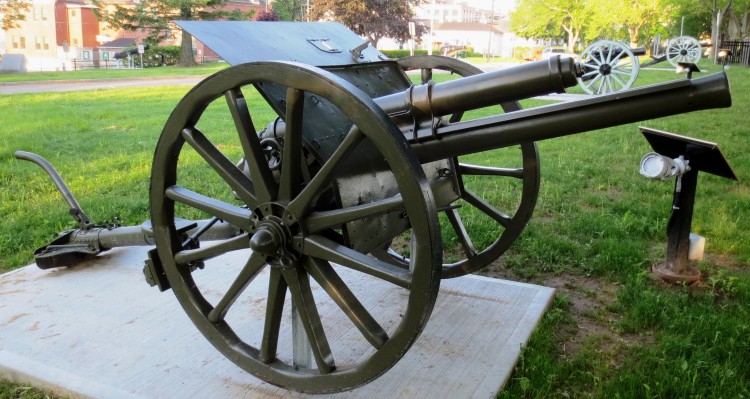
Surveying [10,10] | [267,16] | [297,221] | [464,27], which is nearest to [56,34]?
[10,10]

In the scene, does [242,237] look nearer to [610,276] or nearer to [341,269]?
[341,269]

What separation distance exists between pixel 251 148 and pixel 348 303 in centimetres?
69

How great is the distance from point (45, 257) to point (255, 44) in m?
2.03

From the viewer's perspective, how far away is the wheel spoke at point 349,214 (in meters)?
2.29

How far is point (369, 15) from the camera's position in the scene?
1523 inches

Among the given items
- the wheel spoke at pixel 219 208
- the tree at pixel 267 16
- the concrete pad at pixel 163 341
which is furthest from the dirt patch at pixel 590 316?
the tree at pixel 267 16

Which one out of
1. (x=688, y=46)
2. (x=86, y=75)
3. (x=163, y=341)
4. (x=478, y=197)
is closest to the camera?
(x=163, y=341)

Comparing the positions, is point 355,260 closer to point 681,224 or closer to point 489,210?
point 489,210

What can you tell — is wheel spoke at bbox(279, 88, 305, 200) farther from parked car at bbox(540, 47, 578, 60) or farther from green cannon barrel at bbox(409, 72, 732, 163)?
parked car at bbox(540, 47, 578, 60)

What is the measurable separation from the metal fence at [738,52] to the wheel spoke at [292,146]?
1308 inches

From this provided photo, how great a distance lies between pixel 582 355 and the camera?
3.24 metres

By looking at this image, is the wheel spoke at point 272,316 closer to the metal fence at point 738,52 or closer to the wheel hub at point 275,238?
the wheel hub at point 275,238

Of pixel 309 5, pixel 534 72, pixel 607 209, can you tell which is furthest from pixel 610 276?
pixel 309 5

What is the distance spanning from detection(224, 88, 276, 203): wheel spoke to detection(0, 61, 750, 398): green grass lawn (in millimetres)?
1328
